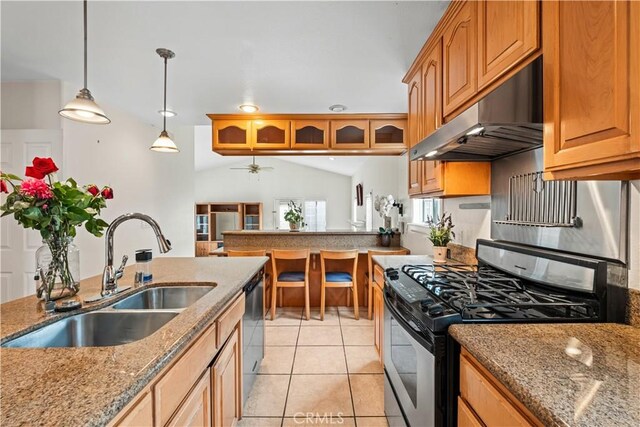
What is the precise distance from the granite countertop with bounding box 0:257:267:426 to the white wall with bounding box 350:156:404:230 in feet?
11.8

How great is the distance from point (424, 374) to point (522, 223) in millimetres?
989

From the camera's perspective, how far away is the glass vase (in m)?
1.25

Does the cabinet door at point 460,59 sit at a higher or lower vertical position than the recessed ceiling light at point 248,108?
lower

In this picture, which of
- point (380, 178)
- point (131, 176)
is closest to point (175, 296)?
point (131, 176)

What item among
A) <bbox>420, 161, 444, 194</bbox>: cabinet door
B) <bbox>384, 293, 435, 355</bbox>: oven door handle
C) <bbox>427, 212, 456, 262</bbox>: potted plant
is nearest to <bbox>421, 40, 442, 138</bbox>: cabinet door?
<bbox>420, 161, 444, 194</bbox>: cabinet door

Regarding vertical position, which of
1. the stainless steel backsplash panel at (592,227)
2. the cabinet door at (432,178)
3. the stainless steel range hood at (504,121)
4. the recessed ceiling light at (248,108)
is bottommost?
the stainless steel backsplash panel at (592,227)

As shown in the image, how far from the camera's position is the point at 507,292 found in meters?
1.35

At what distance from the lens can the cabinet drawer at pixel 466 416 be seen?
92 centimetres

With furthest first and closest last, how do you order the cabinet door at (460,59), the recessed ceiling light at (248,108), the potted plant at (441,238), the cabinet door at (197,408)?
the recessed ceiling light at (248,108) → the potted plant at (441,238) → the cabinet door at (460,59) → the cabinet door at (197,408)

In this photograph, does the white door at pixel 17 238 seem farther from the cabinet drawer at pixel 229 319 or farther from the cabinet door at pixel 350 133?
the cabinet door at pixel 350 133

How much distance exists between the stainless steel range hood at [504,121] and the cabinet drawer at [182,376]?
134cm

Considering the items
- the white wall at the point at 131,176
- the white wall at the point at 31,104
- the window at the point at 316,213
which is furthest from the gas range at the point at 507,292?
the window at the point at 316,213

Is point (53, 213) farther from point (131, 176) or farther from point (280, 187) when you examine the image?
point (280, 187)

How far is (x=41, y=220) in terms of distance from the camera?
1.17 metres
